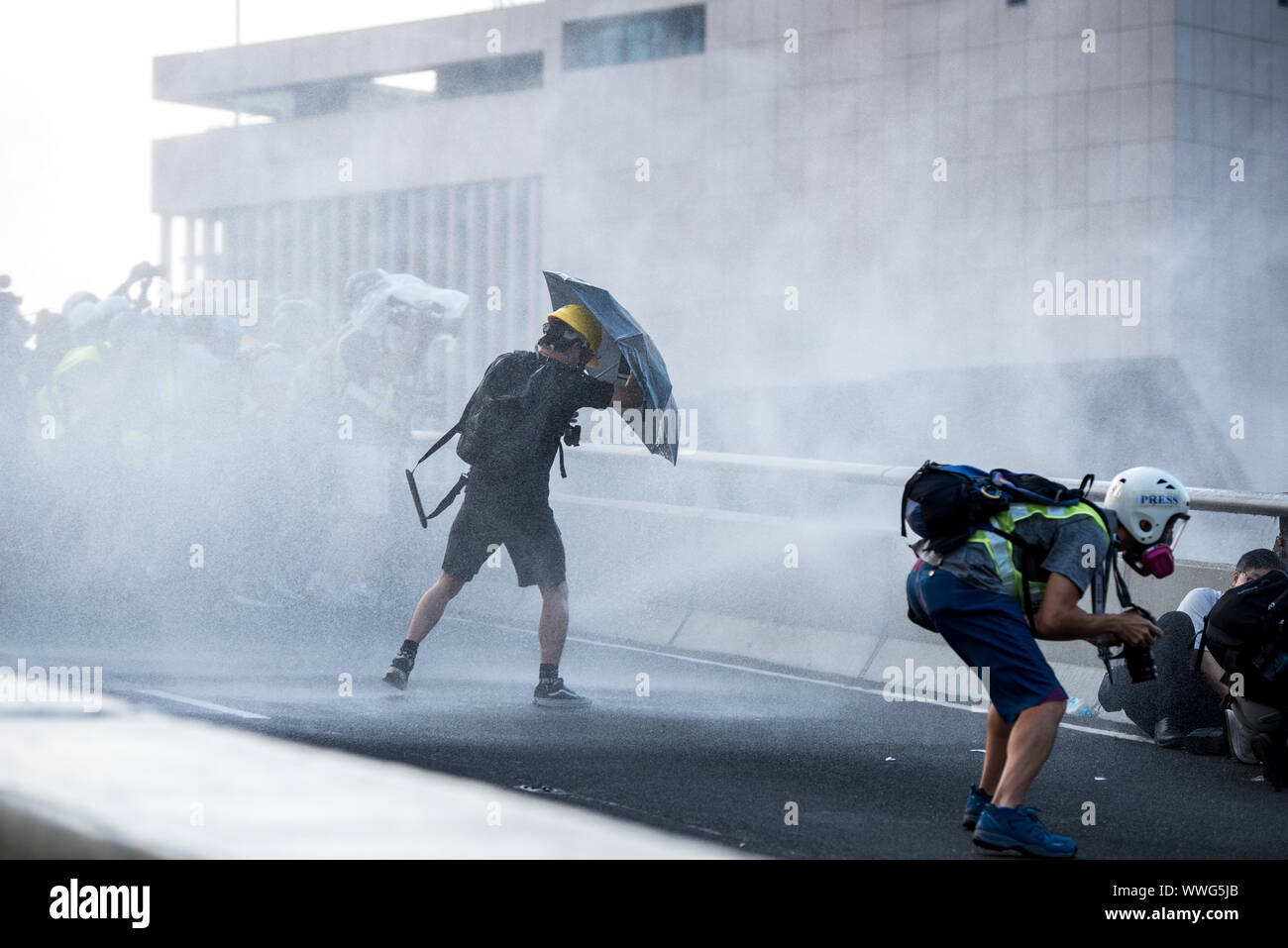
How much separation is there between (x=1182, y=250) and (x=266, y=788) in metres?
28.8

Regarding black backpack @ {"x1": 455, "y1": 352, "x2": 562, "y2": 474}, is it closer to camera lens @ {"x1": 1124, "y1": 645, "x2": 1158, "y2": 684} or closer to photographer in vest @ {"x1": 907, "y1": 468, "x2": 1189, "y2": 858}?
photographer in vest @ {"x1": 907, "y1": 468, "x2": 1189, "y2": 858}

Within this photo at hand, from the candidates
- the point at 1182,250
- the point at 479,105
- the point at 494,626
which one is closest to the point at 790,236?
the point at 1182,250

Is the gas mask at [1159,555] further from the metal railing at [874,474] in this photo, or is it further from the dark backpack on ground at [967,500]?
the metal railing at [874,474]

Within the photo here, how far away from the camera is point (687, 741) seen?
7461 mm

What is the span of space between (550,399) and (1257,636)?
3.20m

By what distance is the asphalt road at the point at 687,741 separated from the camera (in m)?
5.91

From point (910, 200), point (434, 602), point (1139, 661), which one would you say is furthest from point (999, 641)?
point (910, 200)

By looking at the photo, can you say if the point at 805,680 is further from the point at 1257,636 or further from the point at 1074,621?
the point at 1074,621

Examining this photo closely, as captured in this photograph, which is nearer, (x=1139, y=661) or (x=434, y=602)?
(x=1139, y=661)

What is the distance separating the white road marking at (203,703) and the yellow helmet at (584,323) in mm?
2183

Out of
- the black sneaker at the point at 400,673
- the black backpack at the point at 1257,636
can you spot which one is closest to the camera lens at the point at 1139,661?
the black backpack at the point at 1257,636

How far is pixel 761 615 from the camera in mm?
10523
